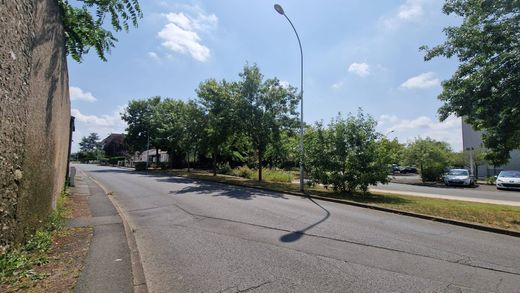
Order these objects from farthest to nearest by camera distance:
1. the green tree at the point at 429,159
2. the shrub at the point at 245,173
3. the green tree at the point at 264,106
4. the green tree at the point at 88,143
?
the green tree at the point at 88,143 < the green tree at the point at 429,159 < the shrub at the point at 245,173 < the green tree at the point at 264,106

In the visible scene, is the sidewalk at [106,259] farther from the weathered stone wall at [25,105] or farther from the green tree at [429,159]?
the green tree at [429,159]

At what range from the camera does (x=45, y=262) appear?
4926mm

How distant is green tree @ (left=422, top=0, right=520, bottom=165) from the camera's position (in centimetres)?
959

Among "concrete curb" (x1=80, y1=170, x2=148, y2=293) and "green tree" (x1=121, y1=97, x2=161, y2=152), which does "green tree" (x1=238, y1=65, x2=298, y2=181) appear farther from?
"green tree" (x1=121, y1=97, x2=161, y2=152)

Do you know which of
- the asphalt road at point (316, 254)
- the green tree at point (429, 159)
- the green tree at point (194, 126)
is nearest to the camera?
the asphalt road at point (316, 254)

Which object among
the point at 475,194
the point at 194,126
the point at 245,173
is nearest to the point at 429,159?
the point at 475,194

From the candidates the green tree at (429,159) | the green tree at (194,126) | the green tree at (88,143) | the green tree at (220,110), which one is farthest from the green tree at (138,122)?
the green tree at (88,143)

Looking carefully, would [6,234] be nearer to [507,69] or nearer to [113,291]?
[113,291]

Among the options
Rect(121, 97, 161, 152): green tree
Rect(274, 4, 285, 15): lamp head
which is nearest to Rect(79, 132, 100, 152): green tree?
Rect(121, 97, 161, 152): green tree

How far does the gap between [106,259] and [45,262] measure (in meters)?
0.86

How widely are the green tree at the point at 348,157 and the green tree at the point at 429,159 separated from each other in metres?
19.5

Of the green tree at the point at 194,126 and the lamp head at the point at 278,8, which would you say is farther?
the green tree at the point at 194,126

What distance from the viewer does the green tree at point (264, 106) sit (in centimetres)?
2223

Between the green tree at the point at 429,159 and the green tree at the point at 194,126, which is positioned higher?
the green tree at the point at 194,126
